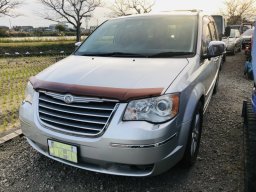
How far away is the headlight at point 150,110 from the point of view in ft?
7.39

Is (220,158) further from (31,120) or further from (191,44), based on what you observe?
(31,120)

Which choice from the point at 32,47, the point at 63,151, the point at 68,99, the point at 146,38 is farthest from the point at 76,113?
the point at 32,47

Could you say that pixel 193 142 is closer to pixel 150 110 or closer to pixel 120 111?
pixel 150 110

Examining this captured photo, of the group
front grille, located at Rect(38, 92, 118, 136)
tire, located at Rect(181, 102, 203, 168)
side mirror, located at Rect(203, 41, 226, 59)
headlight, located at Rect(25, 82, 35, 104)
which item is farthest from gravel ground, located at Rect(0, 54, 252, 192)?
side mirror, located at Rect(203, 41, 226, 59)

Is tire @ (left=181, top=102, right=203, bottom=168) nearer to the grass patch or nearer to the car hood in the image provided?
the car hood

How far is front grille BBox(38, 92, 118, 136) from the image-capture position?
7.51ft

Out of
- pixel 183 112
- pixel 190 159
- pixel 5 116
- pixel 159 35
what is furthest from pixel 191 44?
pixel 5 116

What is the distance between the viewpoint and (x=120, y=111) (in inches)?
88.3

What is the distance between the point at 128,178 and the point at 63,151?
2.60 feet

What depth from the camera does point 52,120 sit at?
2539mm

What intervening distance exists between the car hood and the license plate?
56 cm

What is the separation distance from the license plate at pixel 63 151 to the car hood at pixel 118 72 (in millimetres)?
563

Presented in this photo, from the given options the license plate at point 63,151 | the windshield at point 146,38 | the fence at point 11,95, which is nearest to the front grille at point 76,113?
the license plate at point 63,151

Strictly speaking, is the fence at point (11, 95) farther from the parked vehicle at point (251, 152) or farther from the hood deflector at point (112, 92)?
the parked vehicle at point (251, 152)
